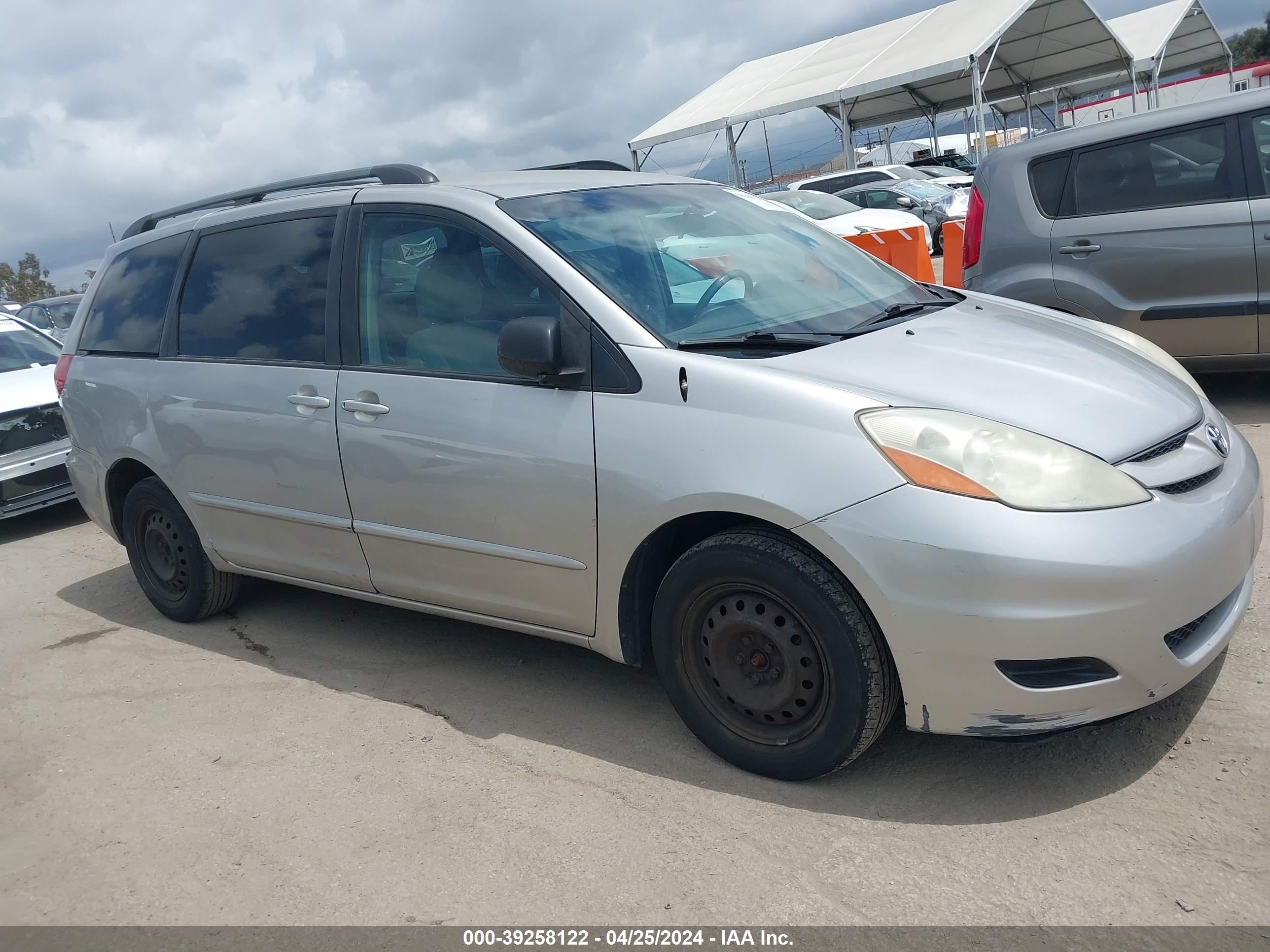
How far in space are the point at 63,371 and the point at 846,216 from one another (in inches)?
447

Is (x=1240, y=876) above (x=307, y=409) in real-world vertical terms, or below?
below

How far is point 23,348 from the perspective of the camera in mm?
8828

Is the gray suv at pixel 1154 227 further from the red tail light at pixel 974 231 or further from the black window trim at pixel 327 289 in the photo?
the black window trim at pixel 327 289

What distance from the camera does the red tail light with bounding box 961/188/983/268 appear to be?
6.67m

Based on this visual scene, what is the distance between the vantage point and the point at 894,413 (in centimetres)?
279

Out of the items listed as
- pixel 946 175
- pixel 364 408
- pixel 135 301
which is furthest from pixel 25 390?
pixel 946 175

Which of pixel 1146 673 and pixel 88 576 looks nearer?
pixel 1146 673

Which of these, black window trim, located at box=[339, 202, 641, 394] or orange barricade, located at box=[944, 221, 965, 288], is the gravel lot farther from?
orange barricade, located at box=[944, 221, 965, 288]

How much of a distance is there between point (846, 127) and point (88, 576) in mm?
24201

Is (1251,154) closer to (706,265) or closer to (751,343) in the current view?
(706,265)

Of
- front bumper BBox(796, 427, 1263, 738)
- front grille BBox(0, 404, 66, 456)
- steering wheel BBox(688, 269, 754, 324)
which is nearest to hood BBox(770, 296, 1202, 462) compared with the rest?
front bumper BBox(796, 427, 1263, 738)

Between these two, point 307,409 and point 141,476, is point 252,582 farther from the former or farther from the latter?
point 307,409

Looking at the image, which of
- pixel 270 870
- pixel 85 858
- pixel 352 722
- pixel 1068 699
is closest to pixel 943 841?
pixel 1068 699

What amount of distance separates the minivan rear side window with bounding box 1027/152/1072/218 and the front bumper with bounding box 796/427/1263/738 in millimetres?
4054
